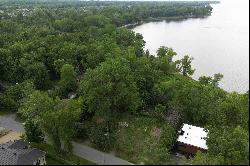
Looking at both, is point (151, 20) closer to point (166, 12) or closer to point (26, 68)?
point (166, 12)

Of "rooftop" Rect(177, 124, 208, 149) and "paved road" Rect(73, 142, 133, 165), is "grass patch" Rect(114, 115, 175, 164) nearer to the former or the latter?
"paved road" Rect(73, 142, 133, 165)

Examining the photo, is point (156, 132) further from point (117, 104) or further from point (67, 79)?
point (67, 79)

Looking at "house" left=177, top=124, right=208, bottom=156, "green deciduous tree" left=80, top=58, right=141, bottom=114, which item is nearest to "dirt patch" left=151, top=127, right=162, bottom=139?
"house" left=177, top=124, right=208, bottom=156

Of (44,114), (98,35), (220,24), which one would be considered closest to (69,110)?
(44,114)

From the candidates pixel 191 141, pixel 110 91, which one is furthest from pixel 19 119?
pixel 191 141

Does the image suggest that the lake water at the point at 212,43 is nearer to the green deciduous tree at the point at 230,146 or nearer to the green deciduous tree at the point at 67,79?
the green deciduous tree at the point at 67,79

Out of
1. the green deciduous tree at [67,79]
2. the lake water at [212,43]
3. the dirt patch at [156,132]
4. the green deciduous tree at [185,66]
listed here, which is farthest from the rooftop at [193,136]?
the green deciduous tree at [185,66]
